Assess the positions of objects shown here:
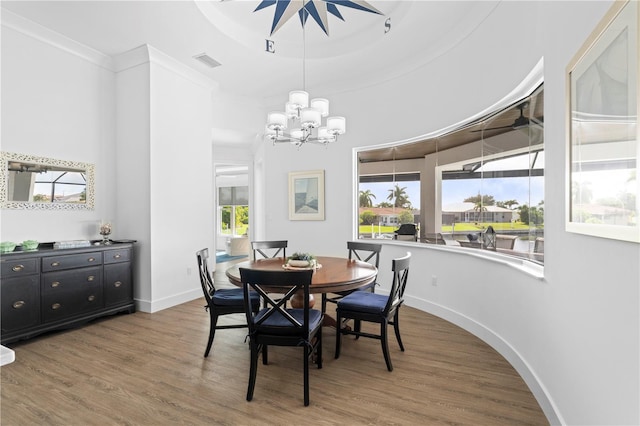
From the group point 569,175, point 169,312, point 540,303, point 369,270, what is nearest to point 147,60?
point 169,312

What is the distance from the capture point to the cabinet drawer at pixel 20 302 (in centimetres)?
296

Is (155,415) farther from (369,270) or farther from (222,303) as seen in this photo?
(369,270)

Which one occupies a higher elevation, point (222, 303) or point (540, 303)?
point (540, 303)

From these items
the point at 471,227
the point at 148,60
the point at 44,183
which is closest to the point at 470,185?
the point at 471,227

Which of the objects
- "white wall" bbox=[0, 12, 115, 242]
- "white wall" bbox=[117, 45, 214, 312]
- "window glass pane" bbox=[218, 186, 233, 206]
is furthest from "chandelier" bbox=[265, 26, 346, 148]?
"window glass pane" bbox=[218, 186, 233, 206]

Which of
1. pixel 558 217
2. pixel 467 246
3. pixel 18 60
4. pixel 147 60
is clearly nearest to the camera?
pixel 558 217

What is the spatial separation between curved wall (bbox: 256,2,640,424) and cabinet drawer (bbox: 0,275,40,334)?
3.44m

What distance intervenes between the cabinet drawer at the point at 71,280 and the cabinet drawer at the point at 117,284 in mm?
107

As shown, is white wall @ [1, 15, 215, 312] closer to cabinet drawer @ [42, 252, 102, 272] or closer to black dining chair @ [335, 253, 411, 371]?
cabinet drawer @ [42, 252, 102, 272]

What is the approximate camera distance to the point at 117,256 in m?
3.94

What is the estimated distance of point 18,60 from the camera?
343 cm

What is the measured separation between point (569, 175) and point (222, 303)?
2.72 m

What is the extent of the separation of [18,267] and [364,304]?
3299 mm

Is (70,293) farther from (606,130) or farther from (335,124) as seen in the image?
(606,130)
